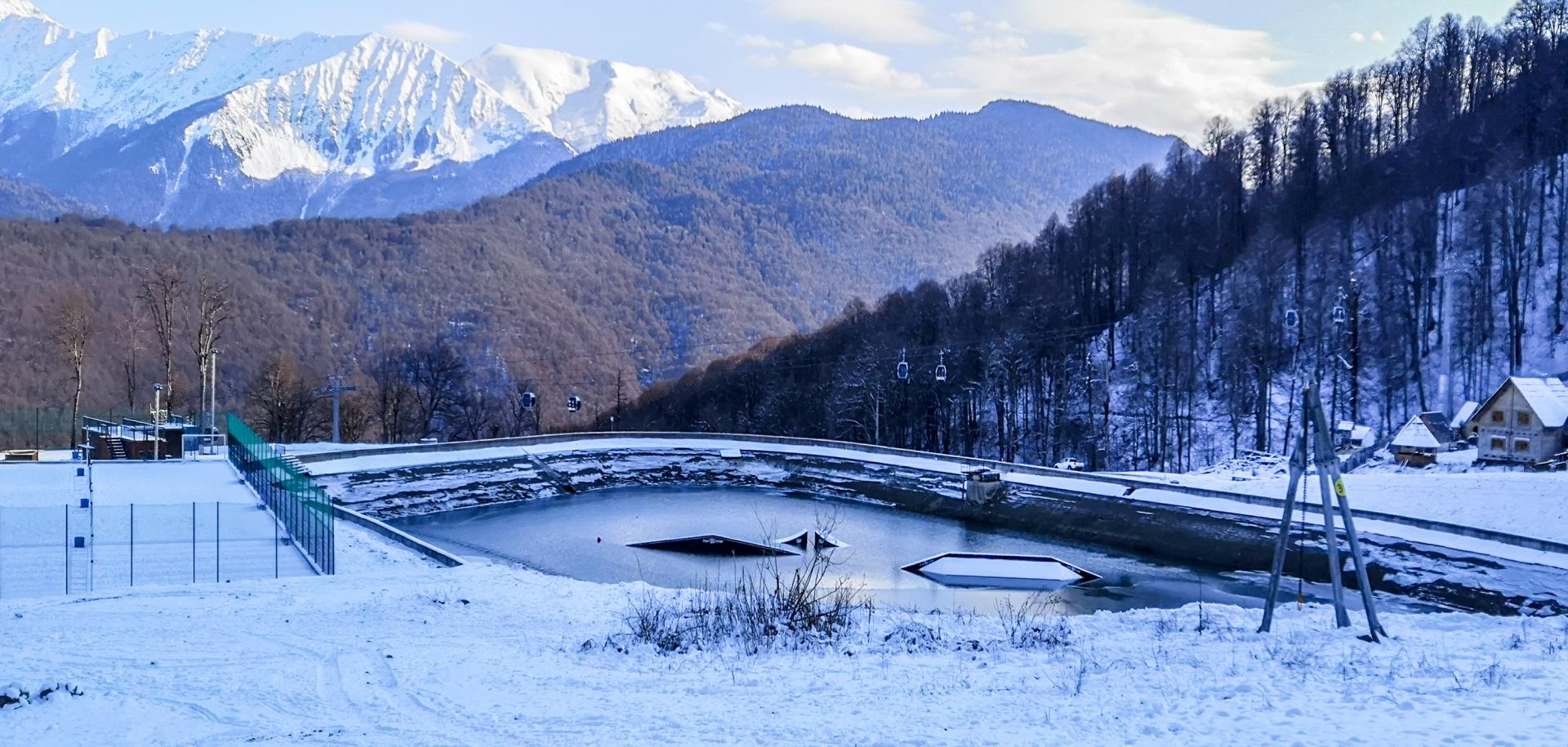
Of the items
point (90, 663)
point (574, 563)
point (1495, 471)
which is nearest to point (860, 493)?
point (574, 563)

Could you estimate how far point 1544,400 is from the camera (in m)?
45.1

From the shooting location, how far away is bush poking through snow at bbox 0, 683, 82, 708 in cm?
1355

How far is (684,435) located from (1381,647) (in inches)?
2262

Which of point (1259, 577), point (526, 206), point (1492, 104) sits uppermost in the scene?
point (526, 206)

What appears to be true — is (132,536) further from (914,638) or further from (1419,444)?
(1419,444)

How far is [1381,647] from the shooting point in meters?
16.6

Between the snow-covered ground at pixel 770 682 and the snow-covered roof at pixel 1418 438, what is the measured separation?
29.6 metres

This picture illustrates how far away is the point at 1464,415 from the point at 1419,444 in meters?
4.57

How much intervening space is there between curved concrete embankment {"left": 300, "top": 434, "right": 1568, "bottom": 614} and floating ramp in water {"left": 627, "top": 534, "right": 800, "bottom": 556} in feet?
45.1

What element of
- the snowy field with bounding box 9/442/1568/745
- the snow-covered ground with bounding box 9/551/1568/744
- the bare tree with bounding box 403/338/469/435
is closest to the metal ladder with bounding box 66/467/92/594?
the snowy field with bounding box 9/442/1568/745

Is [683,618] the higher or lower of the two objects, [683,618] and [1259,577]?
the higher

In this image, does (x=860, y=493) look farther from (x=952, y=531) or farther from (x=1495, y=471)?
(x=1495, y=471)

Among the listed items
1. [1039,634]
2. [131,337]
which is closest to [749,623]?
[1039,634]

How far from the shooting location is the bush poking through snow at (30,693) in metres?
13.6
